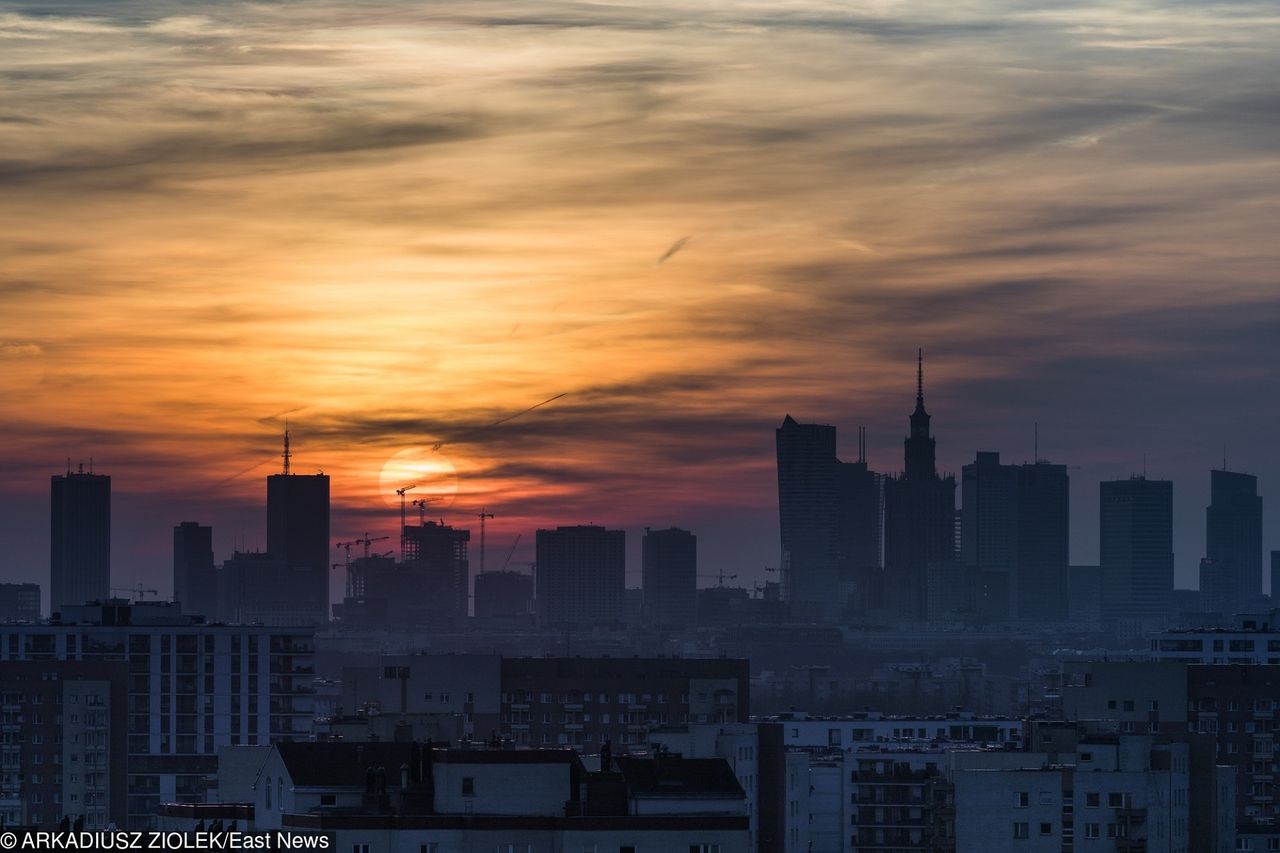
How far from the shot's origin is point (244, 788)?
321ft

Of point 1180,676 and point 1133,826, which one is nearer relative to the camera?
point 1133,826

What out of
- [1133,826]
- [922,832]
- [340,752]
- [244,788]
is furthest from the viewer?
[922,832]

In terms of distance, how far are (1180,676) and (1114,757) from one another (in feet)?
237

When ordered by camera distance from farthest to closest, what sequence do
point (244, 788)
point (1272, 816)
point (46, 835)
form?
point (1272, 816) → point (244, 788) → point (46, 835)

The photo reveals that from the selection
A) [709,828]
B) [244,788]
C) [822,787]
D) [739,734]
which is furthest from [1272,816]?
[709,828]

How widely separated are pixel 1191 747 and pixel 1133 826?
445 inches

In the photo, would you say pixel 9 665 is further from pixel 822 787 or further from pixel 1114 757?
pixel 1114 757

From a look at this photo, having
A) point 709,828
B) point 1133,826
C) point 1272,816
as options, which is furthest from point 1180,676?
point 709,828

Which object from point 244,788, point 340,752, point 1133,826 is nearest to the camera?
point 340,752

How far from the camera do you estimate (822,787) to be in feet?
438

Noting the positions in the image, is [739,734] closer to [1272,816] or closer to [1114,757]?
[1114,757]

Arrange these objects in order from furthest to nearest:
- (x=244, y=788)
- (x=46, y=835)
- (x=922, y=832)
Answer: (x=922, y=832) < (x=244, y=788) < (x=46, y=835)

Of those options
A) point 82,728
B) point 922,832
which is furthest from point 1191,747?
point 82,728

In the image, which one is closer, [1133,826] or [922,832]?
[1133,826]
